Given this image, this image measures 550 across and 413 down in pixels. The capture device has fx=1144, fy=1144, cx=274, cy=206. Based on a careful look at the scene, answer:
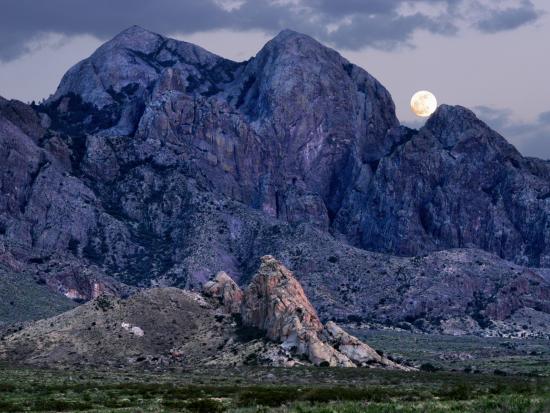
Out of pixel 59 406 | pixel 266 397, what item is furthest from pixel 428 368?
pixel 59 406

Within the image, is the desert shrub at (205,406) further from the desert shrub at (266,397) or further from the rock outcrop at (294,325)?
the rock outcrop at (294,325)

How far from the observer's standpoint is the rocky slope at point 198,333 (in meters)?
140

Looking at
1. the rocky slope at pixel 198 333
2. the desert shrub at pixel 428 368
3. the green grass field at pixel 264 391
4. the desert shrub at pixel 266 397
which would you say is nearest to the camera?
the green grass field at pixel 264 391

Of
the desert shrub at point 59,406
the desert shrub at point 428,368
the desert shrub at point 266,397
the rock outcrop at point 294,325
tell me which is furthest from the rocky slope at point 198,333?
the desert shrub at point 59,406

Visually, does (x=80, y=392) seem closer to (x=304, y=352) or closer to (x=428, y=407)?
(x=428, y=407)

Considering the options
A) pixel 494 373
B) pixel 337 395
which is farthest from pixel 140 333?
pixel 337 395

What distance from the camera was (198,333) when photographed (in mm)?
153500

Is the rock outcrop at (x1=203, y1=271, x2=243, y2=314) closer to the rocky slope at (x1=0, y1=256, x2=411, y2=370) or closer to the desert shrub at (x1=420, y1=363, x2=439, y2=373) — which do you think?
the rocky slope at (x1=0, y1=256, x2=411, y2=370)

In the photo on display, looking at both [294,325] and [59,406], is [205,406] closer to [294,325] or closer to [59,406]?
[59,406]

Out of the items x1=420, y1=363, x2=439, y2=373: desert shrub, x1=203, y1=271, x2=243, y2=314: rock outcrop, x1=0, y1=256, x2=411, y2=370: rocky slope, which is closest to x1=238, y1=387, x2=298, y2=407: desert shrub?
x1=0, y1=256, x2=411, y2=370: rocky slope

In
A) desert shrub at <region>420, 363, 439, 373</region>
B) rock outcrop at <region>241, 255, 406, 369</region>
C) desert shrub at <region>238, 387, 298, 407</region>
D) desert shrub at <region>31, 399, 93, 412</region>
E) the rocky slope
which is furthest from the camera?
desert shrub at <region>420, 363, 439, 373</region>

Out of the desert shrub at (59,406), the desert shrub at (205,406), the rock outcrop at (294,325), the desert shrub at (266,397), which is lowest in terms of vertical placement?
the desert shrub at (59,406)

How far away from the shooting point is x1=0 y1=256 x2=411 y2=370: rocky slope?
5517 inches

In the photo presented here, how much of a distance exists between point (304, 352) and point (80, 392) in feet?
163
